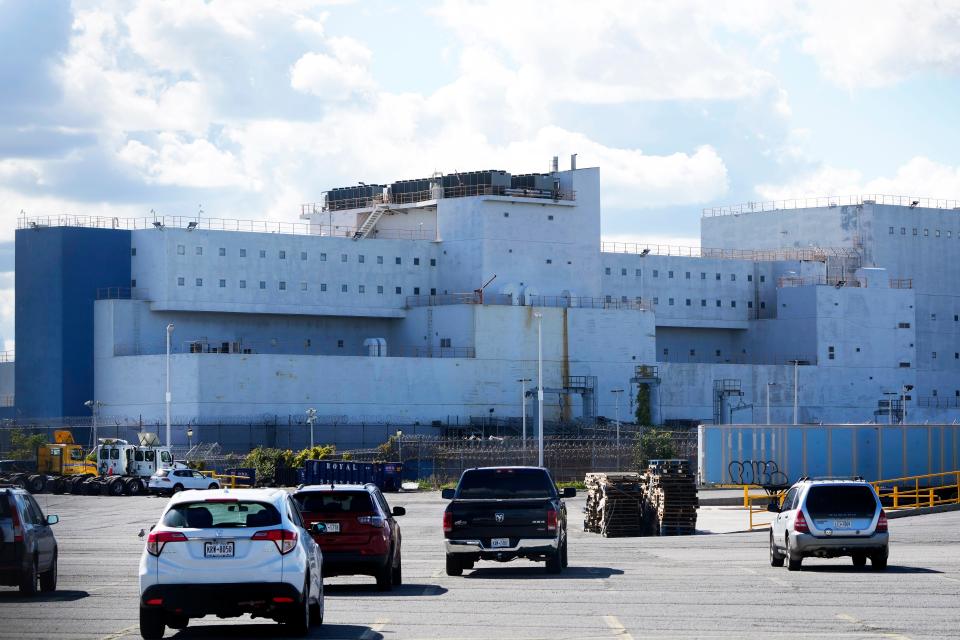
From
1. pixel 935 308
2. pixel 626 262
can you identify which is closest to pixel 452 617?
pixel 626 262

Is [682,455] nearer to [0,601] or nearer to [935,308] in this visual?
[935,308]

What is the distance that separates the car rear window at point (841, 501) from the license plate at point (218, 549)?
12.3 meters

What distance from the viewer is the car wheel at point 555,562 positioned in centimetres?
2595

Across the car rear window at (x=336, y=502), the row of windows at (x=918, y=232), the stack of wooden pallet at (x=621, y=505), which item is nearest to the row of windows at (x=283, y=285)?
the row of windows at (x=918, y=232)

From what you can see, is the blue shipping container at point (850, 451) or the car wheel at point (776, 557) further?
the blue shipping container at point (850, 451)

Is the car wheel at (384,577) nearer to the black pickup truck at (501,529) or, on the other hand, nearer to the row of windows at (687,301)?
the black pickup truck at (501,529)

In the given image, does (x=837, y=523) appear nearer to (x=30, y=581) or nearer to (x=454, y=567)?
(x=454, y=567)

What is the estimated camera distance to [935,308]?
425 feet

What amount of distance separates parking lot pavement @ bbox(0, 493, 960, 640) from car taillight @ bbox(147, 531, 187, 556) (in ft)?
3.98

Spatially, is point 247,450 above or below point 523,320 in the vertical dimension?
below

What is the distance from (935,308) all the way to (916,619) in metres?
115

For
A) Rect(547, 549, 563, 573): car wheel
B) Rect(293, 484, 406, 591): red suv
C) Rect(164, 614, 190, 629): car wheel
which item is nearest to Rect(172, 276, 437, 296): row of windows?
Rect(547, 549, 563, 573): car wheel

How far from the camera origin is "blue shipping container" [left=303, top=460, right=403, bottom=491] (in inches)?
2667

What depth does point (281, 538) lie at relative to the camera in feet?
54.3
